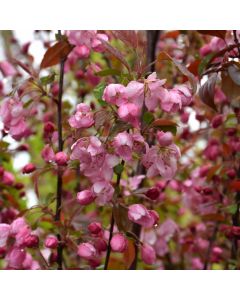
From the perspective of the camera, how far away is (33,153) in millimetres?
3156

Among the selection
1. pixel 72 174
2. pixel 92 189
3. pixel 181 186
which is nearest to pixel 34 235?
pixel 92 189

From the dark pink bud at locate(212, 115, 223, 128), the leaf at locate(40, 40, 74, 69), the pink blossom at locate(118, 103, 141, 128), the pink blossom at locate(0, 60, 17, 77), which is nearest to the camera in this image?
the pink blossom at locate(118, 103, 141, 128)

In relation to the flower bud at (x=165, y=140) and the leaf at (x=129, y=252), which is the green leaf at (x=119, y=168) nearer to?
the flower bud at (x=165, y=140)

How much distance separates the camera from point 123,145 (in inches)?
42.5

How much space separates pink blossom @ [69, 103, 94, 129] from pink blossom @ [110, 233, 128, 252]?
26 centimetres

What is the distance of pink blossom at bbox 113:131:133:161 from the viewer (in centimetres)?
107

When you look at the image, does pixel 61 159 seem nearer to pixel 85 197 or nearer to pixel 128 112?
pixel 85 197

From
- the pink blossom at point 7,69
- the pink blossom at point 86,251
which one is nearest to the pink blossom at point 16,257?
the pink blossom at point 86,251

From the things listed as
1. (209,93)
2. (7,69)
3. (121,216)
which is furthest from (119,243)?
(7,69)

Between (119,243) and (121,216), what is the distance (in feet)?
0.20

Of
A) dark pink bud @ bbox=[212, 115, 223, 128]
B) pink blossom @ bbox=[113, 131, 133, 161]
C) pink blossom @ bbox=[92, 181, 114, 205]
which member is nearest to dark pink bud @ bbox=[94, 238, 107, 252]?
pink blossom @ bbox=[92, 181, 114, 205]

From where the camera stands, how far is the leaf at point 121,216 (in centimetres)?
119

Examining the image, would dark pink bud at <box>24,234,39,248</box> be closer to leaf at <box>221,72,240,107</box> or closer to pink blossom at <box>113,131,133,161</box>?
pink blossom at <box>113,131,133,161</box>

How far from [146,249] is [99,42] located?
1.76 ft
